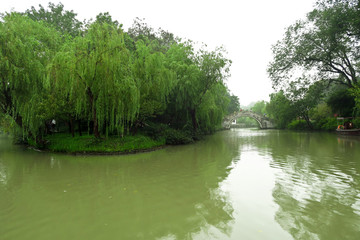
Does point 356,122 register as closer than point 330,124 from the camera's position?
Yes

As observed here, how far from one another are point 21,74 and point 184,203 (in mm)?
10555

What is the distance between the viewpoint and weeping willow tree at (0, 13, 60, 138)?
9461 mm

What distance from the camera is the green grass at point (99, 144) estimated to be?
10.3m

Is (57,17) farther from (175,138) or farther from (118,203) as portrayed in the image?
(118,203)

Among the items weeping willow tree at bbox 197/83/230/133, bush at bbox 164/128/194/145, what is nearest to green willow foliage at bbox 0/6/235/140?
bush at bbox 164/128/194/145

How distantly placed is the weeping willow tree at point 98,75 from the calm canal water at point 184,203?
13.9 feet

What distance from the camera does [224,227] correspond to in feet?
10.0

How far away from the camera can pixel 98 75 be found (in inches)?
382

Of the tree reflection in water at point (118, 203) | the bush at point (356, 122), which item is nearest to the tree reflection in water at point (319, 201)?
the tree reflection in water at point (118, 203)

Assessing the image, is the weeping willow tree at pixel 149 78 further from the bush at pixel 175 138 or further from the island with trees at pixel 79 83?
the bush at pixel 175 138

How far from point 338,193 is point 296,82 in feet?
73.5

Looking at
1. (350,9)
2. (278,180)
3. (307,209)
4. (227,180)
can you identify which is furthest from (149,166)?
(350,9)

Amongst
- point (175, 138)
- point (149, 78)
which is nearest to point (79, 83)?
point (149, 78)

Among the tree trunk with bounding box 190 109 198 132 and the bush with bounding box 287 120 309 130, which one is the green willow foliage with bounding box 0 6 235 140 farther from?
the bush with bounding box 287 120 309 130
